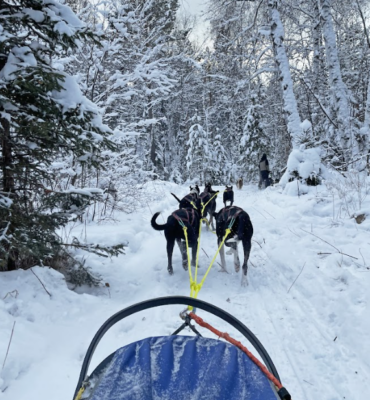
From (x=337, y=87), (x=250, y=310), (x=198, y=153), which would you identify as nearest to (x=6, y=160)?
(x=250, y=310)

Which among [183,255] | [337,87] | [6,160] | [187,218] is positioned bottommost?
[183,255]

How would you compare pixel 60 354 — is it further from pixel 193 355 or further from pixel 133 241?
pixel 133 241

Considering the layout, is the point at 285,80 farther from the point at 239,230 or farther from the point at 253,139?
the point at 253,139

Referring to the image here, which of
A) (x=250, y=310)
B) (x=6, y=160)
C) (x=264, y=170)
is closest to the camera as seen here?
(x=6, y=160)

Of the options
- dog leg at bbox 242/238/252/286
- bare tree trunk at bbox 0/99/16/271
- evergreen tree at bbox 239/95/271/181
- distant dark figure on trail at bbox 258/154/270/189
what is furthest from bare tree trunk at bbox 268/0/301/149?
evergreen tree at bbox 239/95/271/181

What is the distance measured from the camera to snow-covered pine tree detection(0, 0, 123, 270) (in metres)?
2.71

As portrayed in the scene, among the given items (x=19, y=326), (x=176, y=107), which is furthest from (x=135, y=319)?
(x=176, y=107)

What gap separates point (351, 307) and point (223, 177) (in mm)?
22707

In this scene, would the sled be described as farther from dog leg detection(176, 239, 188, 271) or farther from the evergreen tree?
the evergreen tree

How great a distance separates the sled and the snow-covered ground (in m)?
1.03

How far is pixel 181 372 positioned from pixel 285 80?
10780 millimetres

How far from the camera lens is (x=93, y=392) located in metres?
1.26

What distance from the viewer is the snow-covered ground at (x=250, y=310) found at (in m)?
2.24

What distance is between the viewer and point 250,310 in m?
3.44
